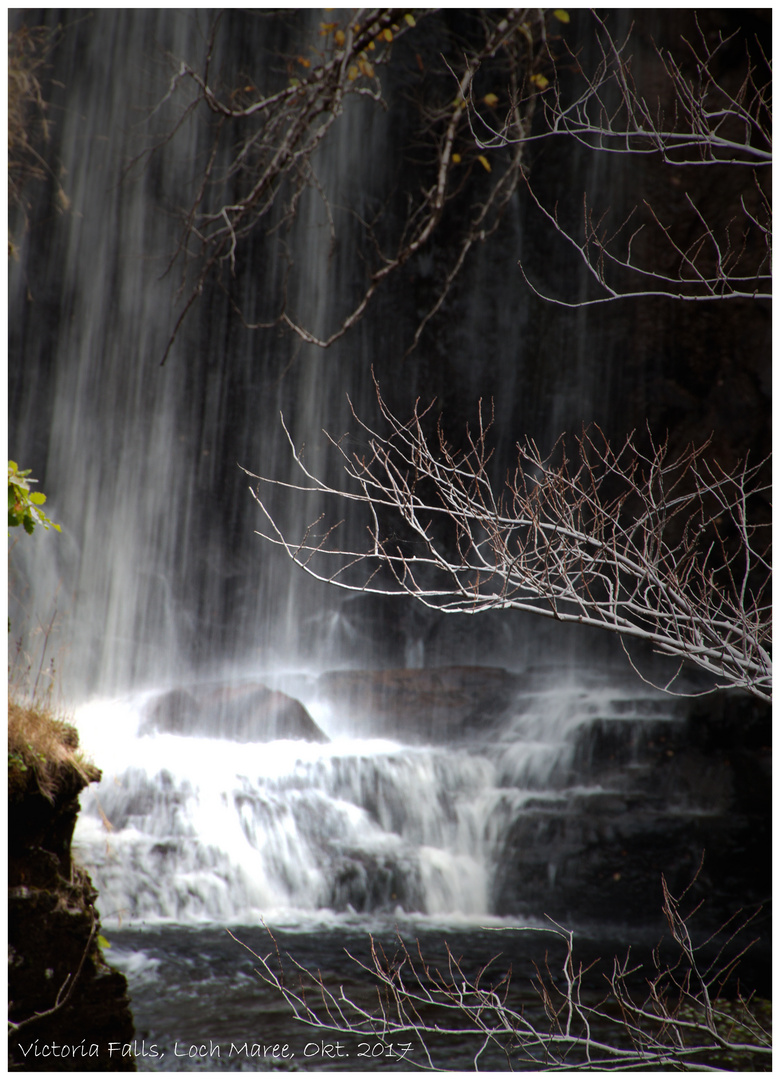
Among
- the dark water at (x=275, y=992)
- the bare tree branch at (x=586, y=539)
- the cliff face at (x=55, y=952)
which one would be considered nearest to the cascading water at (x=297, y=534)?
the dark water at (x=275, y=992)

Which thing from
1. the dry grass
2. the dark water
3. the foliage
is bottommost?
the dark water

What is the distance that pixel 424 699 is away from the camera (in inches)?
336

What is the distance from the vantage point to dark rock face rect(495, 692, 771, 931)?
6.19 meters

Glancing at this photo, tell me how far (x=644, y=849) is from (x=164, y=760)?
13.5ft

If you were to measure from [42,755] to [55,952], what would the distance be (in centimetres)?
78

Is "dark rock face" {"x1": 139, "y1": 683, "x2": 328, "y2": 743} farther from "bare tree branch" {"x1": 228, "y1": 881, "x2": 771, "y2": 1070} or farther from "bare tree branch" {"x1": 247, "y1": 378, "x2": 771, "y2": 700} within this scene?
"bare tree branch" {"x1": 228, "y1": 881, "x2": 771, "y2": 1070}

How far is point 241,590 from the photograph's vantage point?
9.37 m

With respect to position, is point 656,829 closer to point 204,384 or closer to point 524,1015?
point 524,1015

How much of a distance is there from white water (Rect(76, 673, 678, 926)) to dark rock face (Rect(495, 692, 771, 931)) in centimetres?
28

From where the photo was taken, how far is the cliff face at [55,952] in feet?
10.1

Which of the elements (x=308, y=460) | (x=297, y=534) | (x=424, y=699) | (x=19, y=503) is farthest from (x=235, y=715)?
(x=19, y=503)

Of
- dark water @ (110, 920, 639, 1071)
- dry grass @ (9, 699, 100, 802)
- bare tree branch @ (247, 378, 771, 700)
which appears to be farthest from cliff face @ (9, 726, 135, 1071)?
bare tree branch @ (247, 378, 771, 700)

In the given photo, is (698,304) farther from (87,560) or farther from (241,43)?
(87,560)

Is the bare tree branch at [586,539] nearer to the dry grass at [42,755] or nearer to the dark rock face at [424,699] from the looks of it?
the dark rock face at [424,699]
